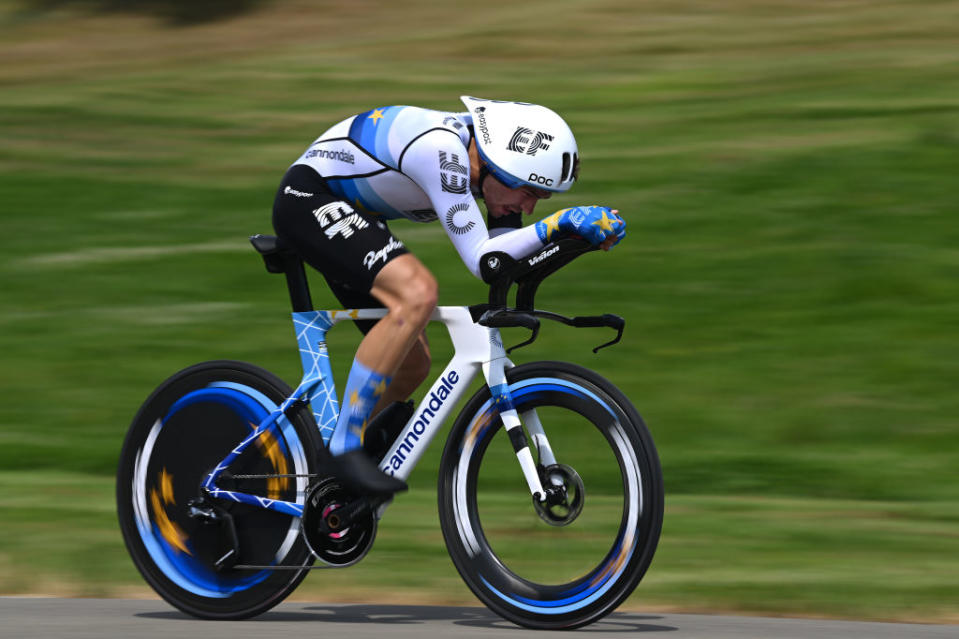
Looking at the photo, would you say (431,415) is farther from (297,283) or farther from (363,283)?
(297,283)

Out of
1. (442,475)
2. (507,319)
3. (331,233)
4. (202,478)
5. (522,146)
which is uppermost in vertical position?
(522,146)

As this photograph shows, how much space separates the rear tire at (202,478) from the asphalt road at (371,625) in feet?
0.42

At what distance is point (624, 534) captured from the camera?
4906mm

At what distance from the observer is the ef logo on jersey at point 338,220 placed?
5273 mm

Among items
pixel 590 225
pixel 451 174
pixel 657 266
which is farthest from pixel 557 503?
pixel 657 266

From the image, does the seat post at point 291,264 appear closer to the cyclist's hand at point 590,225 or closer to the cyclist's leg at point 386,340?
the cyclist's leg at point 386,340

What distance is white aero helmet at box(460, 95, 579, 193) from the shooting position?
511 centimetres

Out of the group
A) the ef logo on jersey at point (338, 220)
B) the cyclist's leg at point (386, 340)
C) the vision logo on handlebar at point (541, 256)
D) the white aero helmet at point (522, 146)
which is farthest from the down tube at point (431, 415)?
the white aero helmet at point (522, 146)

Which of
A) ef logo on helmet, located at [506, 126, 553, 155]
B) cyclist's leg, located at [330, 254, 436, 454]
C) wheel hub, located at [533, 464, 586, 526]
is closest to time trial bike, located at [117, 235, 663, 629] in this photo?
wheel hub, located at [533, 464, 586, 526]

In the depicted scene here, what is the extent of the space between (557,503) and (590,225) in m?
0.95

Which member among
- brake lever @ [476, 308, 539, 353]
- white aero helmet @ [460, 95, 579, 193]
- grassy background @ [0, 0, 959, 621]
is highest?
white aero helmet @ [460, 95, 579, 193]

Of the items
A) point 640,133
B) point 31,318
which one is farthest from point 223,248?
point 640,133

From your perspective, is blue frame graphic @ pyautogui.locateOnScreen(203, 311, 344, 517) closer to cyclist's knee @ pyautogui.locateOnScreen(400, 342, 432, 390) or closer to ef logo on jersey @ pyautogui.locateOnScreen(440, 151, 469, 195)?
cyclist's knee @ pyautogui.locateOnScreen(400, 342, 432, 390)

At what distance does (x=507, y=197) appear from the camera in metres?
5.29
